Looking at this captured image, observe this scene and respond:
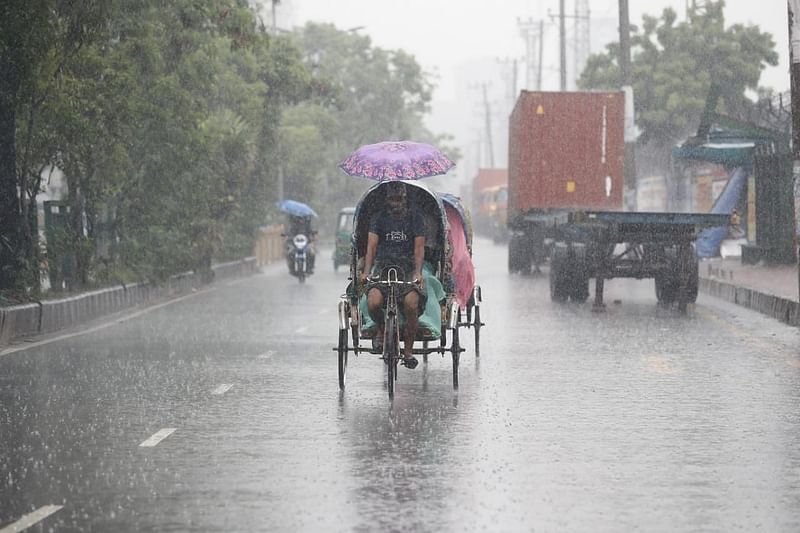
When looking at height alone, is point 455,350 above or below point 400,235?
below

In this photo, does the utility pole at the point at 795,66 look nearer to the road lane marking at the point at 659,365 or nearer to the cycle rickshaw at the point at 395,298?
the road lane marking at the point at 659,365

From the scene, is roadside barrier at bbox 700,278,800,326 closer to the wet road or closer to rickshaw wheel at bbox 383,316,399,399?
the wet road

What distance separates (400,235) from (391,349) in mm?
1150

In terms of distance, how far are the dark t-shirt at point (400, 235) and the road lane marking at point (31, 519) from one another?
214 inches

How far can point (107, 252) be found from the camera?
97.3 feet

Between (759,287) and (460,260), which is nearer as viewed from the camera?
(460,260)

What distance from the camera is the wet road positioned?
8.02 metres

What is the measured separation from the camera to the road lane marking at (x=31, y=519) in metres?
7.62

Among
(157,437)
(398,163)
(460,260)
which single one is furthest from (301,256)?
(157,437)

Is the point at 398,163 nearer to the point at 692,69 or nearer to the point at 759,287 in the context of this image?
the point at 759,287

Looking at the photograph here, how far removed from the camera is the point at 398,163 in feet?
47.5

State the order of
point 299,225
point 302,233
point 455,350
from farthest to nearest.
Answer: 1. point 299,225
2. point 302,233
3. point 455,350

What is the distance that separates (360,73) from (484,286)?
52.4 metres

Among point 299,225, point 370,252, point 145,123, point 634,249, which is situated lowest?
point 634,249
